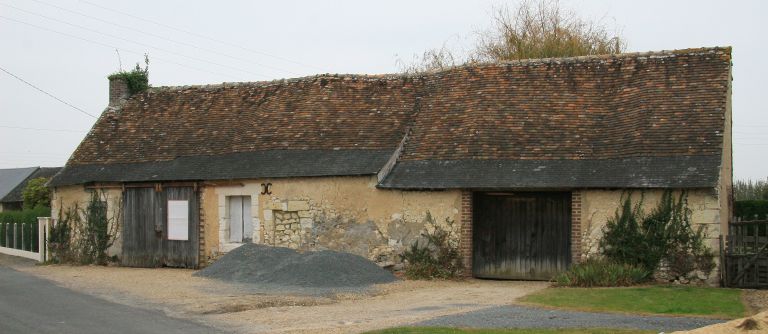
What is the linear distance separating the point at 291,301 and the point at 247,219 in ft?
23.2

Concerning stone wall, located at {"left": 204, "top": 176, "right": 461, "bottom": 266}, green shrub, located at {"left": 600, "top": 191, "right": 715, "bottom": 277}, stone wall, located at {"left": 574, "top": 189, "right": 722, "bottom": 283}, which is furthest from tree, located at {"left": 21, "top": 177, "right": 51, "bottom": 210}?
green shrub, located at {"left": 600, "top": 191, "right": 715, "bottom": 277}

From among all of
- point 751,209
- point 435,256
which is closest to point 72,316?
point 435,256

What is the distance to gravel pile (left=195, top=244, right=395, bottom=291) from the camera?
17031 millimetres

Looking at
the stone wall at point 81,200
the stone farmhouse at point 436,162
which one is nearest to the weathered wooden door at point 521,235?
the stone farmhouse at point 436,162

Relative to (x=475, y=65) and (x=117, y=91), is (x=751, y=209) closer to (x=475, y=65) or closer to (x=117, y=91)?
(x=475, y=65)

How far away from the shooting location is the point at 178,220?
2183 centimetres

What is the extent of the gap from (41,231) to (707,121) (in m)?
18.6

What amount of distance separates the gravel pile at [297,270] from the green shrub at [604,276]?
3.93m

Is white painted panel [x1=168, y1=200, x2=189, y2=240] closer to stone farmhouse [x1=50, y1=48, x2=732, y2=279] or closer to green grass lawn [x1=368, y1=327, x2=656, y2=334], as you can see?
stone farmhouse [x1=50, y1=48, x2=732, y2=279]

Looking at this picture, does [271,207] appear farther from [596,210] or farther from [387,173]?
[596,210]

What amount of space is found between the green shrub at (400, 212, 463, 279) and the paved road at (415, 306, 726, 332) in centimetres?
547

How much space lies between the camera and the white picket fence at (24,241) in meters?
24.3

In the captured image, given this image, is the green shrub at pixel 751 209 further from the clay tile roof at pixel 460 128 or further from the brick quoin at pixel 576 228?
the brick quoin at pixel 576 228

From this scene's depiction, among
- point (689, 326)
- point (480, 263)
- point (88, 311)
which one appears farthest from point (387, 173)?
point (689, 326)
